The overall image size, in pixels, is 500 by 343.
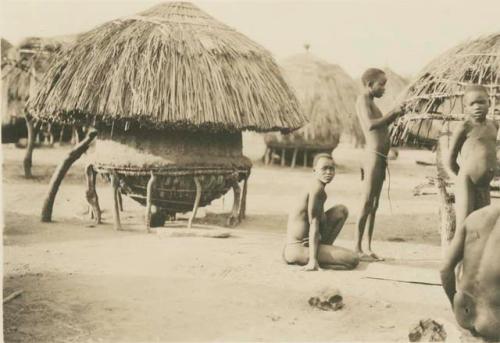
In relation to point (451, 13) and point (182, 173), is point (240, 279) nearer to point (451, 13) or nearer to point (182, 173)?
point (182, 173)

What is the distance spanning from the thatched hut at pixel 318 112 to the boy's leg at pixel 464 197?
10.3 metres

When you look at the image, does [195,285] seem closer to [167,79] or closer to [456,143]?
[456,143]

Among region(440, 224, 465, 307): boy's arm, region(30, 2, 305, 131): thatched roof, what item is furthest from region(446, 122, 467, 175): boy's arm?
region(30, 2, 305, 131): thatched roof

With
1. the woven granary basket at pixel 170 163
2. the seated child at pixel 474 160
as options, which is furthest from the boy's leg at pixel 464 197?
Result: the woven granary basket at pixel 170 163

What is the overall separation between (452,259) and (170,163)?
420cm

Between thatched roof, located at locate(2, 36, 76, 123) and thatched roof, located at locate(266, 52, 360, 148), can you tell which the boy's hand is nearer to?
thatched roof, located at locate(2, 36, 76, 123)

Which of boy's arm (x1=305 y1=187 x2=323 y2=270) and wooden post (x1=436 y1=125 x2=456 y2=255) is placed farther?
wooden post (x1=436 y1=125 x2=456 y2=255)

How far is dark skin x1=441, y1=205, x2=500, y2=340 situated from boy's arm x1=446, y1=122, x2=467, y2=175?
160cm

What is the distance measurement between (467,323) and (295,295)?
1511mm

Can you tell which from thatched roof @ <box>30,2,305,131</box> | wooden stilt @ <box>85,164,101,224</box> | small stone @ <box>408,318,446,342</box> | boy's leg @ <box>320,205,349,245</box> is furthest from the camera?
wooden stilt @ <box>85,164,101,224</box>

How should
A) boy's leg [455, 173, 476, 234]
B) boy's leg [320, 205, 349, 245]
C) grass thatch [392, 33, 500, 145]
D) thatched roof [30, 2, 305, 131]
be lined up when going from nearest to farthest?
boy's leg [455, 173, 476, 234], boy's leg [320, 205, 349, 245], grass thatch [392, 33, 500, 145], thatched roof [30, 2, 305, 131]

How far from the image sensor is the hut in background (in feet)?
20.0

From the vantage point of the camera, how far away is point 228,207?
9.77m

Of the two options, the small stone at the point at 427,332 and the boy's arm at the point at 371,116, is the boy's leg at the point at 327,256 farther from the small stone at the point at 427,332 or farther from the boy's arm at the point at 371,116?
the small stone at the point at 427,332
